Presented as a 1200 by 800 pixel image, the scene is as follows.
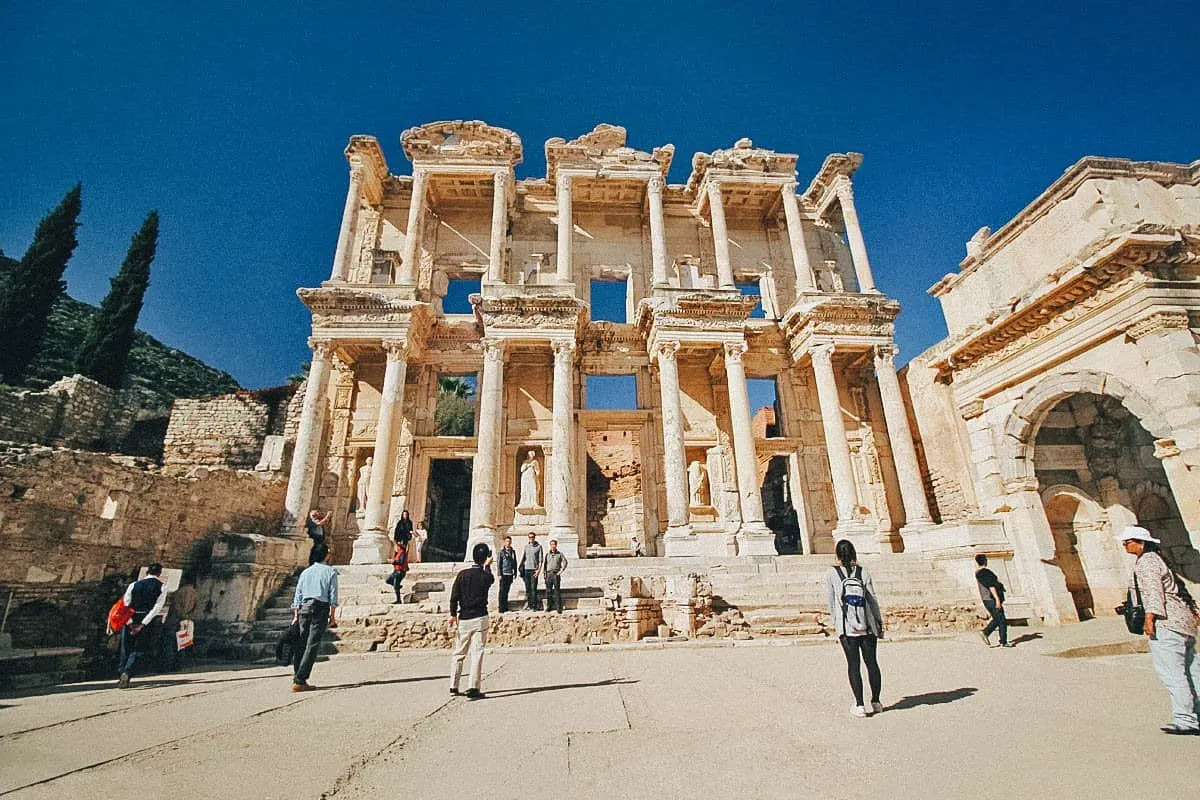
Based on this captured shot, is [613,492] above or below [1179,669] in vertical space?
above

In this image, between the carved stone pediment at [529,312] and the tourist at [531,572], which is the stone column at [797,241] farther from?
the tourist at [531,572]

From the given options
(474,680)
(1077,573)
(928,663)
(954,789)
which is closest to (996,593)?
(928,663)

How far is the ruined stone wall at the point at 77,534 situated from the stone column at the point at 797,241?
691 inches

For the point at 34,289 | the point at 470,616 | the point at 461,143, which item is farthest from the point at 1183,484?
the point at 34,289

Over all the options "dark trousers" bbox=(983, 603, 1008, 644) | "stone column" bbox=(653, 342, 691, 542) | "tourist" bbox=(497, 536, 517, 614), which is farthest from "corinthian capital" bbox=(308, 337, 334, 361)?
"dark trousers" bbox=(983, 603, 1008, 644)

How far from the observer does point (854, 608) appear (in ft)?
14.7

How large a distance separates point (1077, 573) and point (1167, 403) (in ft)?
16.1

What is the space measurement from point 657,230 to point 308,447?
12717mm

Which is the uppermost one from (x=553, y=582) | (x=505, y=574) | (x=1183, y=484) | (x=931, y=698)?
(x=1183, y=484)

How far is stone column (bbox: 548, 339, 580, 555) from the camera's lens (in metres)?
13.8

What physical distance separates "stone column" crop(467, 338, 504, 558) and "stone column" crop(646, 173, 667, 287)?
5702mm

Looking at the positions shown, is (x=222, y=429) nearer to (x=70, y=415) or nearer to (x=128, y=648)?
(x=70, y=415)

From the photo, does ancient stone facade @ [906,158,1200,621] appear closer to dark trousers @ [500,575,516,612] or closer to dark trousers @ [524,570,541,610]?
dark trousers @ [524,570,541,610]

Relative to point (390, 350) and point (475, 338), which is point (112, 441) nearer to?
point (390, 350)
